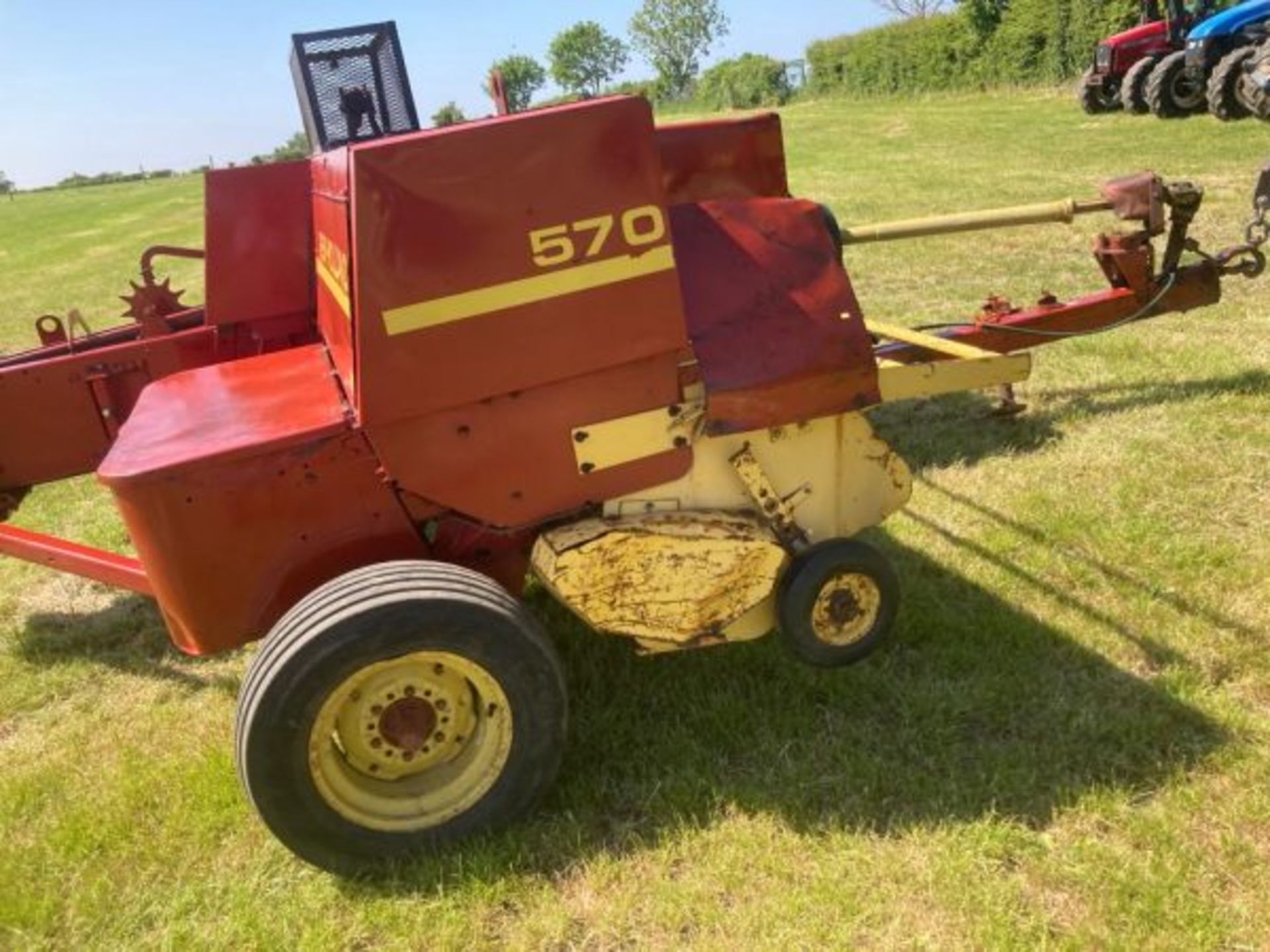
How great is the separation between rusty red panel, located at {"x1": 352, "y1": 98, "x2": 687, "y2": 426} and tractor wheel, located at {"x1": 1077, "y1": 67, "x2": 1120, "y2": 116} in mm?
18596

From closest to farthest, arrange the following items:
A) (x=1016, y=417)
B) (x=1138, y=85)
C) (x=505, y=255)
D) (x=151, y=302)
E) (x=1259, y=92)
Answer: (x=505, y=255), (x=151, y=302), (x=1016, y=417), (x=1259, y=92), (x=1138, y=85)

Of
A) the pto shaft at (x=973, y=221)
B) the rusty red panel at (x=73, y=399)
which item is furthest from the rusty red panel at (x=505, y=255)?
the rusty red panel at (x=73, y=399)

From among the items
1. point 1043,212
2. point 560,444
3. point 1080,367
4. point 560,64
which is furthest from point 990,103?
point 560,64

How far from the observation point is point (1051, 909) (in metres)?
2.25

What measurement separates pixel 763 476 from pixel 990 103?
25949mm

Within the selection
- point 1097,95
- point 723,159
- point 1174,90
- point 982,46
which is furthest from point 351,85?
point 982,46

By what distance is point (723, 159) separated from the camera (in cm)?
339

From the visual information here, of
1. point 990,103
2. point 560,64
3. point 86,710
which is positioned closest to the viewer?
point 86,710

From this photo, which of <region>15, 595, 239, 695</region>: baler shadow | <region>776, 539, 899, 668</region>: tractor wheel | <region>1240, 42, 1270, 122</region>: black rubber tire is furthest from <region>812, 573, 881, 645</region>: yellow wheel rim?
<region>1240, 42, 1270, 122</region>: black rubber tire

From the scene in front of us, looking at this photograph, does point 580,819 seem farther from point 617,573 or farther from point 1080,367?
point 1080,367

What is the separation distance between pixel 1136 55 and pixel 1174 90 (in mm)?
2618

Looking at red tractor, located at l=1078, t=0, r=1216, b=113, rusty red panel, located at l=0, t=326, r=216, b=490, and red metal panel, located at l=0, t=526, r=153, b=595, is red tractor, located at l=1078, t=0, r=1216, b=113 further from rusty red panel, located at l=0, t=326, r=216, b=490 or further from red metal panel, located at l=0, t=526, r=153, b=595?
red metal panel, located at l=0, t=526, r=153, b=595

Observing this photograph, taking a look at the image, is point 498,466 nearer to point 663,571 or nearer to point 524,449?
point 524,449

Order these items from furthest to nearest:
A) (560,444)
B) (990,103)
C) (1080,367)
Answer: (990,103)
(1080,367)
(560,444)
